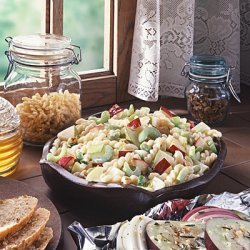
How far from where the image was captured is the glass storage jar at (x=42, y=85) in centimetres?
129

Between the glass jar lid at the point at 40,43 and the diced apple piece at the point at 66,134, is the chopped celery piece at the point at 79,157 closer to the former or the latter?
the diced apple piece at the point at 66,134

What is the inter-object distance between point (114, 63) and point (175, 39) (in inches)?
6.7

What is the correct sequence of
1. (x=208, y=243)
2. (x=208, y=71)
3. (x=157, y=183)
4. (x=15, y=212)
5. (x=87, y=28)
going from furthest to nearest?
1. (x=87, y=28)
2. (x=208, y=71)
3. (x=157, y=183)
4. (x=15, y=212)
5. (x=208, y=243)

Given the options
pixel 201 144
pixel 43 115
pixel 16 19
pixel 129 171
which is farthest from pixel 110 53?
pixel 129 171

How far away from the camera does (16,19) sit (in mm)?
1463

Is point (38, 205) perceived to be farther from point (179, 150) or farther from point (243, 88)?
point (243, 88)

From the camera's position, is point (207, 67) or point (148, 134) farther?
point (207, 67)

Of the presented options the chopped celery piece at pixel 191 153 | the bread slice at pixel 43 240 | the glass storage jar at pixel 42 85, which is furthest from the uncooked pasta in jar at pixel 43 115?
the bread slice at pixel 43 240

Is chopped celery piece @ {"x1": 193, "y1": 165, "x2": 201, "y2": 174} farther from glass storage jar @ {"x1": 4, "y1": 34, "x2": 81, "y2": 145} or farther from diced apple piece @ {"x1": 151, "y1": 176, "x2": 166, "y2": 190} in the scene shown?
glass storage jar @ {"x1": 4, "y1": 34, "x2": 81, "y2": 145}

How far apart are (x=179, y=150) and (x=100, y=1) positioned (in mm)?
576

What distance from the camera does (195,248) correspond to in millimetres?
816

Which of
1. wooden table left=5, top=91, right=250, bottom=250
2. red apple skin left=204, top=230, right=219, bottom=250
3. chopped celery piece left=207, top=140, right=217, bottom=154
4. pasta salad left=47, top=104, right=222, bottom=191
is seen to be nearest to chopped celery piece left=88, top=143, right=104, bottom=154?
pasta salad left=47, top=104, right=222, bottom=191

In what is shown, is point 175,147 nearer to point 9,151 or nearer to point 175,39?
point 9,151

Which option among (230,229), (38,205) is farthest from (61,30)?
(230,229)
